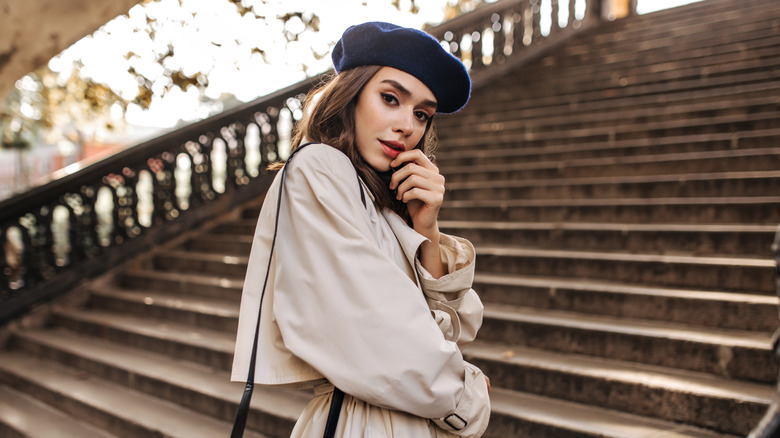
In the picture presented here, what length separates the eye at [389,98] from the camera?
1.51 m

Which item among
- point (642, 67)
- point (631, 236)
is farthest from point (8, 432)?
point (642, 67)

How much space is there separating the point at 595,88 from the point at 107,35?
6.09 m

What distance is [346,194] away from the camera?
4.35 feet

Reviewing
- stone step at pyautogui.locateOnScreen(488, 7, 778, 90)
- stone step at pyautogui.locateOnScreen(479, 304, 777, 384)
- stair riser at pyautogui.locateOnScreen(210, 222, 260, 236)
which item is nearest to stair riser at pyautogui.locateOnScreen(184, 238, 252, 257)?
stair riser at pyautogui.locateOnScreen(210, 222, 260, 236)

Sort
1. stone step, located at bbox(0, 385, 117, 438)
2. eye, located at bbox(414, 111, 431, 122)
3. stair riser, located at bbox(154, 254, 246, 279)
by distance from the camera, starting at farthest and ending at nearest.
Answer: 1. stair riser, located at bbox(154, 254, 246, 279)
2. stone step, located at bbox(0, 385, 117, 438)
3. eye, located at bbox(414, 111, 431, 122)

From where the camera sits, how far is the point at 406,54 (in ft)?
4.85

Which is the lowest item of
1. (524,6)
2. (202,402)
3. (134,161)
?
(202,402)

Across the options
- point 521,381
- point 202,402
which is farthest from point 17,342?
point 521,381

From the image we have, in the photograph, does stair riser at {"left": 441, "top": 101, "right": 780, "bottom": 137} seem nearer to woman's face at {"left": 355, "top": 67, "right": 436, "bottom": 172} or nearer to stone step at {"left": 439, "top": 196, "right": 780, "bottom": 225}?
stone step at {"left": 439, "top": 196, "right": 780, "bottom": 225}

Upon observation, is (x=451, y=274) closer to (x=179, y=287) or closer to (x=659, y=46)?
(x=179, y=287)

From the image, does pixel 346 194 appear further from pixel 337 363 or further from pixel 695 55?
pixel 695 55

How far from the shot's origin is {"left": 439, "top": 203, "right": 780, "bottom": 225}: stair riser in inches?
158

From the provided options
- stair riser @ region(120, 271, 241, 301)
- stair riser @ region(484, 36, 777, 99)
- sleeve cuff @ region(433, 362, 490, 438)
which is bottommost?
sleeve cuff @ region(433, 362, 490, 438)

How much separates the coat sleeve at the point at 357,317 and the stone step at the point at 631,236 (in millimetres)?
3217
